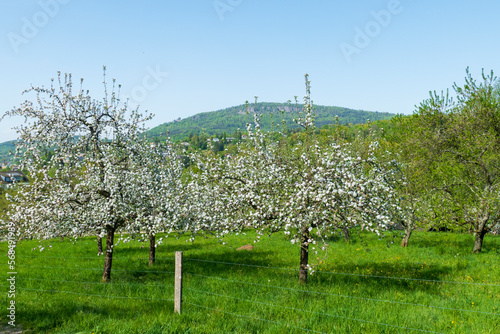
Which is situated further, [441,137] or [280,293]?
[441,137]

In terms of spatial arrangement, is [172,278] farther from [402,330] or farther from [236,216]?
[402,330]

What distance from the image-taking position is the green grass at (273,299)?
8883 mm

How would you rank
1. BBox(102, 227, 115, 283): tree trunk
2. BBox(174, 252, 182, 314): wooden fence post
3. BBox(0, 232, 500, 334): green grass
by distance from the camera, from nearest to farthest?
BBox(0, 232, 500, 334): green grass, BBox(174, 252, 182, 314): wooden fence post, BBox(102, 227, 115, 283): tree trunk

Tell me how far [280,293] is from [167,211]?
5.56 metres

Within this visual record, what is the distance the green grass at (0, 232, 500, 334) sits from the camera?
29.1 ft

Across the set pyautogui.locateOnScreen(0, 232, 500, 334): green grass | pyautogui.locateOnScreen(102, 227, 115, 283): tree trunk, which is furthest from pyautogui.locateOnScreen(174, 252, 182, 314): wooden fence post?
pyautogui.locateOnScreen(102, 227, 115, 283): tree trunk

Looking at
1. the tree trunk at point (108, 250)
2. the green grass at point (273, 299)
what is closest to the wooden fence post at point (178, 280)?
the green grass at point (273, 299)

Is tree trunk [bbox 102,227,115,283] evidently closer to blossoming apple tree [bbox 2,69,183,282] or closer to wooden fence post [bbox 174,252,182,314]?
blossoming apple tree [bbox 2,69,183,282]

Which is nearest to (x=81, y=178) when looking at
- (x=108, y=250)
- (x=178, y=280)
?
(x=108, y=250)

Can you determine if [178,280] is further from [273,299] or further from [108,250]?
[108,250]

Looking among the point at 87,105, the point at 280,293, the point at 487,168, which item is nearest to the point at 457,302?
the point at 280,293

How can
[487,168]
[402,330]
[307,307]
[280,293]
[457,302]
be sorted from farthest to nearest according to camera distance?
[487,168], [280,293], [457,302], [307,307], [402,330]

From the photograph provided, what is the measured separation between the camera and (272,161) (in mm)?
12508

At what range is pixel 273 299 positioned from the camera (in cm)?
1112
